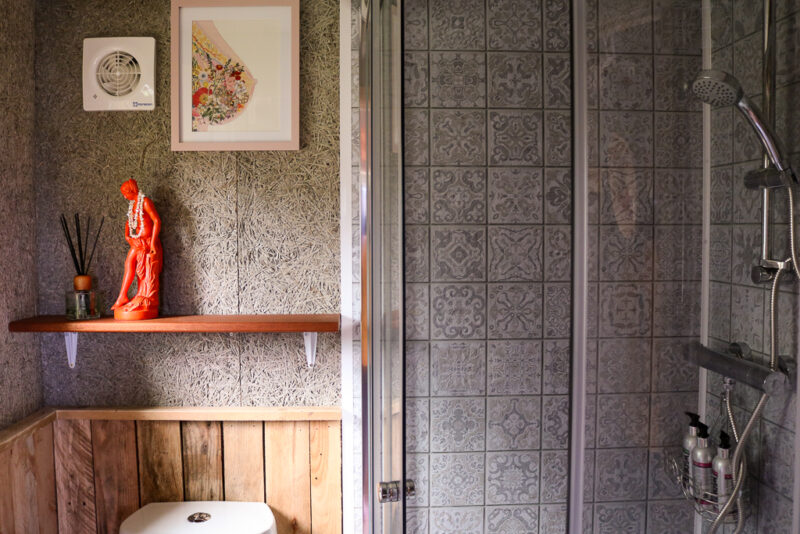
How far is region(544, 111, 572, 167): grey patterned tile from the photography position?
402 mm

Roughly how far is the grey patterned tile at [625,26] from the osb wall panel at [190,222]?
1198 mm

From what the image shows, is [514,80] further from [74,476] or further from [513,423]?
[74,476]

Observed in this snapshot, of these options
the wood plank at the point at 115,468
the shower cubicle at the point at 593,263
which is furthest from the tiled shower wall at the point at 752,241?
the wood plank at the point at 115,468

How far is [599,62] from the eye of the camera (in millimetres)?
369

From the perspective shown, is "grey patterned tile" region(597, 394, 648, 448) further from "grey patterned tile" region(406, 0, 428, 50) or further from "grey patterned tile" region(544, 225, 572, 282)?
"grey patterned tile" region(406, 0, 428, 50)

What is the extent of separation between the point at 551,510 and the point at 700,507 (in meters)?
0.14

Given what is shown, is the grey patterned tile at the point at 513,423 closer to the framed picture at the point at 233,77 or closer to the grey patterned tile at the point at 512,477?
the grey patterned tile at the point at 512,477

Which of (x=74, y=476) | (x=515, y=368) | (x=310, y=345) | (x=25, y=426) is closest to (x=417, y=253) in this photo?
(x=515, y=368)

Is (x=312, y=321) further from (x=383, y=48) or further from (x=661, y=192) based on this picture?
(x=661, y=192)

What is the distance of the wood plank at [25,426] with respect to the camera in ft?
4.37

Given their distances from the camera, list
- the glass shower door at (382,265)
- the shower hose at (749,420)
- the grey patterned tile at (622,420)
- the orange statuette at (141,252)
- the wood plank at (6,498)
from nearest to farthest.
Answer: the shower hose at (749,420), the grey patterned tile at (622,420), the glass shower door at (382,265), the wood plank at (6,498), the orange statuette at (141,252)

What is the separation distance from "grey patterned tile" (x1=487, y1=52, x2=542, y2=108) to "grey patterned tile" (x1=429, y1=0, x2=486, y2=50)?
1.1 inches

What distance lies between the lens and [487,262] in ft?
1.60

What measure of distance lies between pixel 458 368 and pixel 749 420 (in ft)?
0.96
